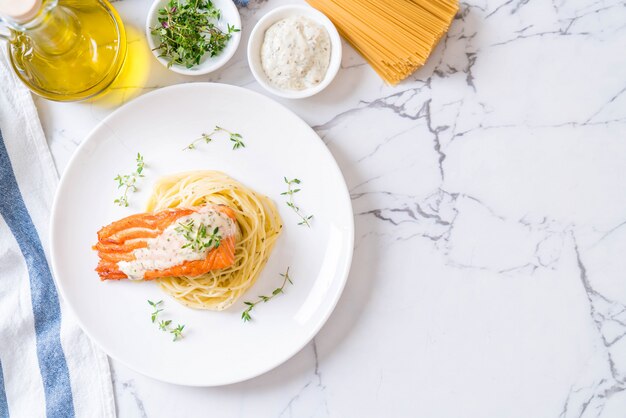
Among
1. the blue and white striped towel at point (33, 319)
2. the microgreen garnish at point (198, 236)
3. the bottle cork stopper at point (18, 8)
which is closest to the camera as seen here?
the bottle cork stopper at point (18, 8)

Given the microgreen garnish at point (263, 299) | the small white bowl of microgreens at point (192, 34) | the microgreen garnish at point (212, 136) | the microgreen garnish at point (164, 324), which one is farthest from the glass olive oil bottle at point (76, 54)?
the microgreen garnish at point (263, 299)

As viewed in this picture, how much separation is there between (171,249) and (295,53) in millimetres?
1013

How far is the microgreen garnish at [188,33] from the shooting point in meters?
2.73

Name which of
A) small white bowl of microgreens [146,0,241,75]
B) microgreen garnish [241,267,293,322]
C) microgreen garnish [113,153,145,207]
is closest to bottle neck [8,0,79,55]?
small white bowl of microgreens [146,0,241,75]

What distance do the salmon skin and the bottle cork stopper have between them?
2.95ft

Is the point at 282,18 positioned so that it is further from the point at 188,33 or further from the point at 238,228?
the point at 238,228

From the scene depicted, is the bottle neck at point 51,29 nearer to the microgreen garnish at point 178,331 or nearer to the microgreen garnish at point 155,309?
the microgreen garnish at point 155,309

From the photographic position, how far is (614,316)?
116 inches

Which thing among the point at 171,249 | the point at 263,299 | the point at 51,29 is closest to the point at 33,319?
the point at 171,249

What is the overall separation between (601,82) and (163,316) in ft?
7.64

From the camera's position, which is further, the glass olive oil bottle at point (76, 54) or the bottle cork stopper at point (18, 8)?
the glass olive oil bottle at point (76, 54)

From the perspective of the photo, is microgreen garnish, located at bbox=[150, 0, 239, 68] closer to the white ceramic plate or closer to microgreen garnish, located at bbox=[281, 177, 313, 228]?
the white ceramic plate

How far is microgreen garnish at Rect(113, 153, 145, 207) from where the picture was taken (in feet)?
9.14

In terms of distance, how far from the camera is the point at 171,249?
2615mm
